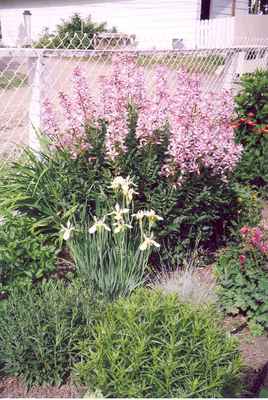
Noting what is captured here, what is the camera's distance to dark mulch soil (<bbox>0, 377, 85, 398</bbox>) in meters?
2.50

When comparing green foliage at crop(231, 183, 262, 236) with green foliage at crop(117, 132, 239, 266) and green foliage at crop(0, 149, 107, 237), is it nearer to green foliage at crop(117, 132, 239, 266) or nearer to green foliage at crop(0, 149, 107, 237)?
green foliage at crop(117, 132, 239, 266)

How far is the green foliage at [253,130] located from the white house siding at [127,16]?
12457mm

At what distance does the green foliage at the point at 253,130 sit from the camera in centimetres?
532

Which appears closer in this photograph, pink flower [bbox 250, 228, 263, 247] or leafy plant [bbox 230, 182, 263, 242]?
pink flower [bbox 250, 228, 263, 247]

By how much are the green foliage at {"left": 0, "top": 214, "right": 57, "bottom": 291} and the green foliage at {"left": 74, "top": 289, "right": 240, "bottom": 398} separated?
0.72 meters

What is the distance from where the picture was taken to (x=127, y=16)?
1988 cm

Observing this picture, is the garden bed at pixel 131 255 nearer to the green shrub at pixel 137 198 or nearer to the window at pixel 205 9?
the green shrub at pixel 137 198

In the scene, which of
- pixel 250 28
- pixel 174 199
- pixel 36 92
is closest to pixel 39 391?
pixel 174 199

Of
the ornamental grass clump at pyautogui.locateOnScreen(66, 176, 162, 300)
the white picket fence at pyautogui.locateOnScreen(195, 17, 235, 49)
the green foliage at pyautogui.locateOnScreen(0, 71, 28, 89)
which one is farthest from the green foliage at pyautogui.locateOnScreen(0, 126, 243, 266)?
the white picket fence at pyautogui.locateOnScreen(195, 17, 235, 49)

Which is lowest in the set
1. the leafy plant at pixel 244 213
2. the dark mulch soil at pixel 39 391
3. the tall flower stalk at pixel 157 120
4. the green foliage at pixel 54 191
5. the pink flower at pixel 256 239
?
the dark mulch soil at pixel 39 391

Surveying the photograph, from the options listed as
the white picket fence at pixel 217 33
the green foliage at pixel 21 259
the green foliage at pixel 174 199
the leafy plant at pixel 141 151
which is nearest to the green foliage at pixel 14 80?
the leafy plant at pixel 141 151

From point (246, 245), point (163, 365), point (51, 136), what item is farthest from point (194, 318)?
point (51, 136)

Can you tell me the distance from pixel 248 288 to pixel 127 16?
728 inches

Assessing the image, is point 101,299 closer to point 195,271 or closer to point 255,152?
point 195,271
